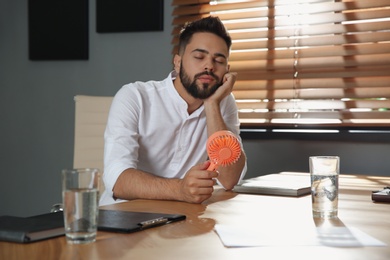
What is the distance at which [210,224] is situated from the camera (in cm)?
135

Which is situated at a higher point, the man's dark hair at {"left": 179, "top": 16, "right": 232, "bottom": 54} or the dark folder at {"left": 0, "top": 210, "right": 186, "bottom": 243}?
the man's dark hair at {"left": 179, "top": 16, "right": 232, "bottom": 54}

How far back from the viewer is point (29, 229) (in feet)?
3.73

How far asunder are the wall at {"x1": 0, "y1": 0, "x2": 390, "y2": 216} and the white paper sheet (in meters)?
2.33

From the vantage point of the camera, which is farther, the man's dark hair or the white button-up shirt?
the man's dark hair

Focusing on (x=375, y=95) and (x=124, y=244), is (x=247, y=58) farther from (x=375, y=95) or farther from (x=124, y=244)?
(x=124, y=244)

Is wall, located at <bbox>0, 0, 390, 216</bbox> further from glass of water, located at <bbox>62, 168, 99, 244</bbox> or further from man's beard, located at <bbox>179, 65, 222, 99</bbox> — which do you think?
glass of water, located at <bbox>62, 168, 99, 244</bbox>

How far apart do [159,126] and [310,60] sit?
1.04 meters

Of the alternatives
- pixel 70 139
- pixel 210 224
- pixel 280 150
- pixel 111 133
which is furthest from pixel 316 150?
pixel 210 224

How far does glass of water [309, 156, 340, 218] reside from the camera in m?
1.47

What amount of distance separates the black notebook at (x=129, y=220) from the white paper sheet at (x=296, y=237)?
118mm

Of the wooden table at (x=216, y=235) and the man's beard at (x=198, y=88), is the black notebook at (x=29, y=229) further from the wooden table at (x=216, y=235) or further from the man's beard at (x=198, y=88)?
the man's beard at (x=198, y=88)

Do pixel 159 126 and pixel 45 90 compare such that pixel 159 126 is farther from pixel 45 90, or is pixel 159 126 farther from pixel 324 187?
pixel 45 90

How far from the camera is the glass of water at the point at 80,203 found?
108 centimetres

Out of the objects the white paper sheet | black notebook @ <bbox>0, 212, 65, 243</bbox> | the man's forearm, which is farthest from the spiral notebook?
black notebook @ <bbox>0, 212, 65, 243</bbox>
